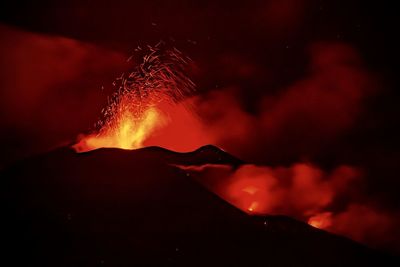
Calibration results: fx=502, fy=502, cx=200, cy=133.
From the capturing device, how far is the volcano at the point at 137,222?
10.9m

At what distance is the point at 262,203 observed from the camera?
43.4ft

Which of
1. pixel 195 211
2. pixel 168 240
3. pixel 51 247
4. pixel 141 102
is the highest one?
pixel 141 102

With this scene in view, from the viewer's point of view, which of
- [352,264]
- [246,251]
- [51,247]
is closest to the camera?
[51,247]

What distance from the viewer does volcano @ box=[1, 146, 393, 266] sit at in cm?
1090

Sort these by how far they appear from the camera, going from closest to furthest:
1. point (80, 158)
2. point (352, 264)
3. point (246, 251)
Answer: point (246, 251) < point (352, 264) < point (80, 158)

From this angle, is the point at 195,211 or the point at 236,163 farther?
the point at 236,163

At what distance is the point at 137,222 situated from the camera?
1194 cm

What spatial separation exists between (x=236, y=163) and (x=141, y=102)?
137 inches

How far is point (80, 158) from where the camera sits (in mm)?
13758

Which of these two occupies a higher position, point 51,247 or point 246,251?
point 246,251

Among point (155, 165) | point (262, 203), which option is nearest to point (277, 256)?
point (262, 203)

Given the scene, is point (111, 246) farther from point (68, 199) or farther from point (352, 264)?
point (352, 264)

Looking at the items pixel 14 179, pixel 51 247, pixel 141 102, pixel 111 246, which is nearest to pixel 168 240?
pixel 111 246

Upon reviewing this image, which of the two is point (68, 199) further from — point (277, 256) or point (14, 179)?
point (277, 256)
